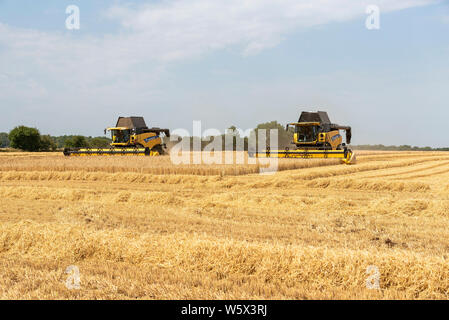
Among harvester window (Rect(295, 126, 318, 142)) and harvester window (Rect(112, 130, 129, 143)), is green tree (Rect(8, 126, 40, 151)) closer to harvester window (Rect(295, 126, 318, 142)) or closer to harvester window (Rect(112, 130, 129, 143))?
harvester window (Rect(112, 130, 129, 143))

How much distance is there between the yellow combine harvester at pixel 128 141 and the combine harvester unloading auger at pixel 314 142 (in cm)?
910

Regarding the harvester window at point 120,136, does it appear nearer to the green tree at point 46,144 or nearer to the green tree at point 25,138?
the green tree at point 25,138

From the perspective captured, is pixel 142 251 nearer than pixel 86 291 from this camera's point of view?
No

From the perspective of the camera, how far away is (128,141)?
102 feet

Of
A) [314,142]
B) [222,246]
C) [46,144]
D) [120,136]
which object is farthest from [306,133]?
[46,144]

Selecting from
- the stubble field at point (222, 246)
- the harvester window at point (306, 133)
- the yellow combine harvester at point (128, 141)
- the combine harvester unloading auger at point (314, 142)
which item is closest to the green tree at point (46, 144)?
the yellow combine harvester at point (128, 141)

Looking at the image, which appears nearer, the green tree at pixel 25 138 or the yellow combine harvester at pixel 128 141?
the yellow combine harvester at pixel 128 141

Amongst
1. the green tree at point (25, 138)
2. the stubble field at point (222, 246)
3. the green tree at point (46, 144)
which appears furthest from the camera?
the green tree at point (46, 144)

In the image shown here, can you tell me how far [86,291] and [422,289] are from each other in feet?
12.0

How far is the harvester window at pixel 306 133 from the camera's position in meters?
26.7

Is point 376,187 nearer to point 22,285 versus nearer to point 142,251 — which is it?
point 142,251

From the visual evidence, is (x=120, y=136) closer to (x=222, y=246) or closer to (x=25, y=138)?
(x=222, y=246)
